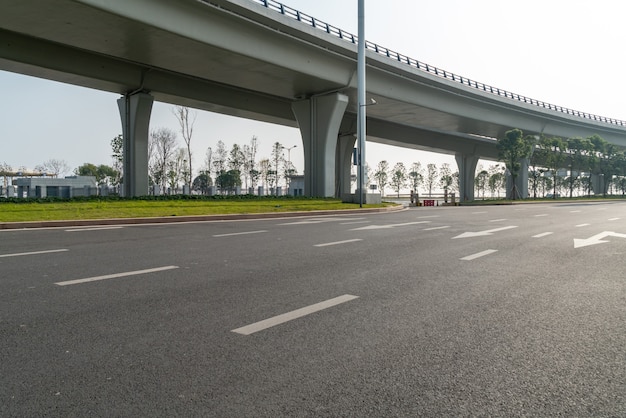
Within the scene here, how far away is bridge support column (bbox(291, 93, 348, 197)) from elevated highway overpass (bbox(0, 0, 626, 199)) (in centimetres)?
8

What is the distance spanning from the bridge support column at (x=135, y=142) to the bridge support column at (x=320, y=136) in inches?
464

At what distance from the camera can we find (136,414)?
2488 mm

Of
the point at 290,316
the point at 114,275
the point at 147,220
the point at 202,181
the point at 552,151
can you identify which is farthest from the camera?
the point at 202,181

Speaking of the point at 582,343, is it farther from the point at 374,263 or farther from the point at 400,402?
the point at 374,263

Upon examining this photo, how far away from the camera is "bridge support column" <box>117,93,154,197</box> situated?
3167 cm

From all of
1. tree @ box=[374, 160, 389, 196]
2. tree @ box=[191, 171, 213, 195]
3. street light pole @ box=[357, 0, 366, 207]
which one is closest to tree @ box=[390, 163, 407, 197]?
tree @ box=[374, 160, 389, 196]

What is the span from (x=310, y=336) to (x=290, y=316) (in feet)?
2.02

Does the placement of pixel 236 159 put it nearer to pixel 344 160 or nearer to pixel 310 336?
pixel 344 160

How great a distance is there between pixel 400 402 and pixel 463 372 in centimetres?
67

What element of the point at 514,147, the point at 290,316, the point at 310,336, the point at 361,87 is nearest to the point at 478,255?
the point at 290,316

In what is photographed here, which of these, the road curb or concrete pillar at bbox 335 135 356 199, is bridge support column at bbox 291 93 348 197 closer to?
concrete pillar at bbox 335 135 356 199

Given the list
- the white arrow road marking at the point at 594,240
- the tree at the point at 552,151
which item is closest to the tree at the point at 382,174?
the tree at the point at 552,151

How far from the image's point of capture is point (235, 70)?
28281 mm

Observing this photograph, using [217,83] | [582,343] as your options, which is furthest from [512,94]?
[582,343]
